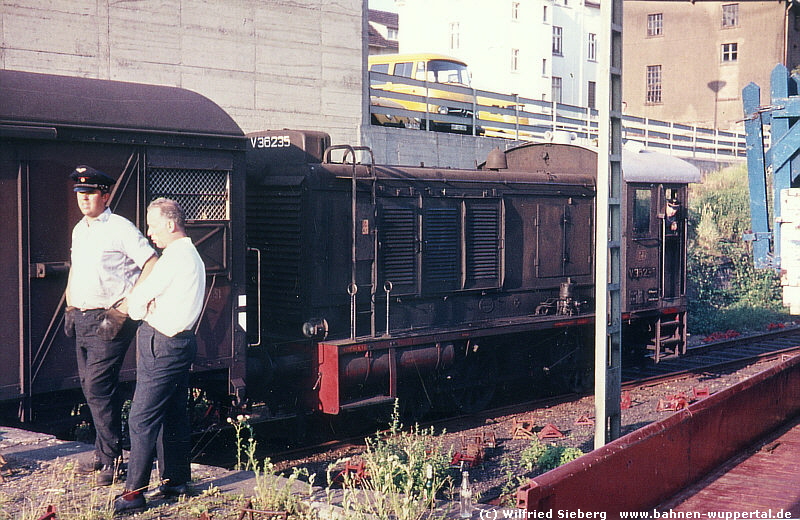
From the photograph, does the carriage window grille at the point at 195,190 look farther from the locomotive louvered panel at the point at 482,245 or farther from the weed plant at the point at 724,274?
the weed plant at the point at 724,274

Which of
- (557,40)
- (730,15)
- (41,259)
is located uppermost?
(557,40)

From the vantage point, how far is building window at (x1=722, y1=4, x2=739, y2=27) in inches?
1533

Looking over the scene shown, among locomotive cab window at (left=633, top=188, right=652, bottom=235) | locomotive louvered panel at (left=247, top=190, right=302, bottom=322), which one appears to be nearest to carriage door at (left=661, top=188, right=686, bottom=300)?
locomotive cab window at (left=633, top=188, right=652, bottom=235)

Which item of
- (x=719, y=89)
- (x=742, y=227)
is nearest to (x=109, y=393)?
(x=742, y=227)

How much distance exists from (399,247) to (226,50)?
24.6 ft

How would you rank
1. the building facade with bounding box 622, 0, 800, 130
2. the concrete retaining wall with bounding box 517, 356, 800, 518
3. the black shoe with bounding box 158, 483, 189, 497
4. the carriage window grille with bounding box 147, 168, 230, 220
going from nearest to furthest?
the concrete retaining wall with bounding box 517, 356, 800, 518 < the black shoe with bounding box 158, 483, 189, 497 < the carriage window grille with bounding box 147, 168, 230, 220 < the building facade with bounding box 622, 0, 800, 130

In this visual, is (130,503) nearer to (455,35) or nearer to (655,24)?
(655,24)

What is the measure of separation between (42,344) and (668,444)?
4.72 meters

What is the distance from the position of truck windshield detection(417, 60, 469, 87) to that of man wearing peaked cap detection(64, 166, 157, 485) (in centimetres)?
1797

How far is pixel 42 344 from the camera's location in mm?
6488

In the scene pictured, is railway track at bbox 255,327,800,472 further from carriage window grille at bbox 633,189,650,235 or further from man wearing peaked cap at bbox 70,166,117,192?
man wearing peaked cap at bbox 70,166,117,192

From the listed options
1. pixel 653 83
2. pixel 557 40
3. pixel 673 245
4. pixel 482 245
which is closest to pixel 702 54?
pixel 653 83

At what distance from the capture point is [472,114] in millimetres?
21625

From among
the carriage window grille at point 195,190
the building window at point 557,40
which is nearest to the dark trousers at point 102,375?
the carriage window grille at point 195,190
